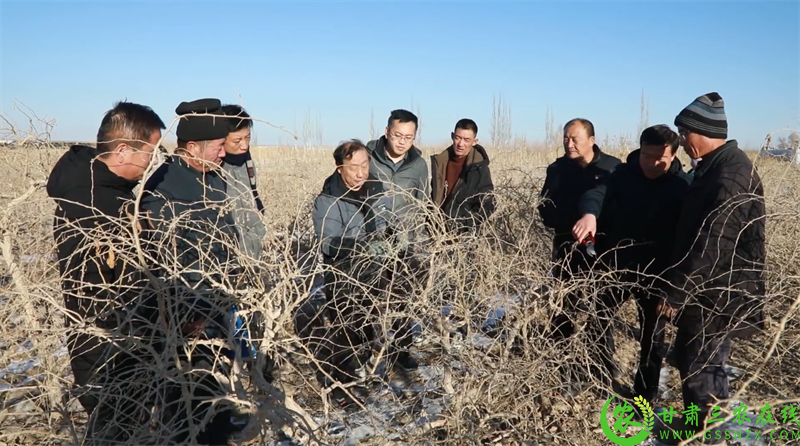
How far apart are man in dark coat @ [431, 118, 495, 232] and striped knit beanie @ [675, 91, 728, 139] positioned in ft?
5.74

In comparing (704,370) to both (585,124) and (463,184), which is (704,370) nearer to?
(585,124)

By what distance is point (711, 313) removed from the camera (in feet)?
8.02

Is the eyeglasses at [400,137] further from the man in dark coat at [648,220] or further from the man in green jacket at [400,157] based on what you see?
the man in dark coat at [648,220]

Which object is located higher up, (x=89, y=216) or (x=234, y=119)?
(x=234, y=119)

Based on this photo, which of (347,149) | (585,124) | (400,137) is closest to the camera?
(347,149)

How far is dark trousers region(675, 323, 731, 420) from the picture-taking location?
2.49 m

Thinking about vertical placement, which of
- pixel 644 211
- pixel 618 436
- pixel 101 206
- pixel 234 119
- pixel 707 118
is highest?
pixel 234 119

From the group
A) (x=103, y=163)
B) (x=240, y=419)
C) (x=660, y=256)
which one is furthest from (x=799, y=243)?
(x=103, y=163)

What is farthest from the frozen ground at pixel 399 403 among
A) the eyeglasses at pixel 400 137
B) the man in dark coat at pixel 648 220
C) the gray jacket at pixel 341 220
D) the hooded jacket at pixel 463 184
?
the eyeglasses at pixel 400 137

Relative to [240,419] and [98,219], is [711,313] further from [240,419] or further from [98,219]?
[98,219]

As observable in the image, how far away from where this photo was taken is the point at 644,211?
3031 millimetres

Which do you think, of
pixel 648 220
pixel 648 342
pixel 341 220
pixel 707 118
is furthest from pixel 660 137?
pixel 341 220

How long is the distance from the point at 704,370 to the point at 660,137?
4.25 ft

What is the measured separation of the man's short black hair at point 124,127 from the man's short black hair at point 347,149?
121cm
